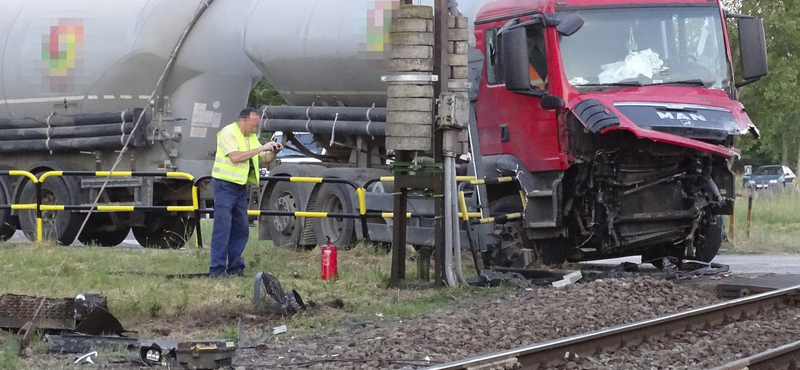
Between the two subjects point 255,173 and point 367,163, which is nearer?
point 255,173

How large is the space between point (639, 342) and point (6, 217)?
11.8 m

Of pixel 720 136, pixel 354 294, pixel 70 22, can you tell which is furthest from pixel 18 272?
pixel 720 136

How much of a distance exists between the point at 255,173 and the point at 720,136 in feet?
14.8

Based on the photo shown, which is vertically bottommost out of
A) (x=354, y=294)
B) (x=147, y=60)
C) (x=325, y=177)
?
(x=354, y=294)

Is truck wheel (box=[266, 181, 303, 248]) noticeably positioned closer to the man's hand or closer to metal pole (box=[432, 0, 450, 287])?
the man's hand

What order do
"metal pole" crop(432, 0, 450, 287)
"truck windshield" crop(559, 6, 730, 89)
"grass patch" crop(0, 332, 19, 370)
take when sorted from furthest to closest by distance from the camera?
"truck windshield" crop(559, 6, 730, 89)
"metal pole" crop(432, 0, 450, 287)
"grass patch" crop(0, 332, 19, 370)

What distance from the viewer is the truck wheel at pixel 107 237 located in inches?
649

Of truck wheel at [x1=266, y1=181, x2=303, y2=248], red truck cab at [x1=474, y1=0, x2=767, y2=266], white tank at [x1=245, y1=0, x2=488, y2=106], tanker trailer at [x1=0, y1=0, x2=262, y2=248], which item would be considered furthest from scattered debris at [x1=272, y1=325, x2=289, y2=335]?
tanker trailer at [x1=0, y1=0, x2=262, y2=248]

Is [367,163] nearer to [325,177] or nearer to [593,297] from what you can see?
[325,177]

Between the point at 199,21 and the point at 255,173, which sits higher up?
the point at 199,21

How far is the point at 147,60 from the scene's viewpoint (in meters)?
14.9

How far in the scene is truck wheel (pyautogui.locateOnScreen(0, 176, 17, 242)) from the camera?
52.9 ft

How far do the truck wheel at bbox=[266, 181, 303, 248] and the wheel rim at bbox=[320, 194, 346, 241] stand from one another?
16.7 inches

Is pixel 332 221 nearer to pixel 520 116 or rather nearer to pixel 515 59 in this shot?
pixel 520 116
